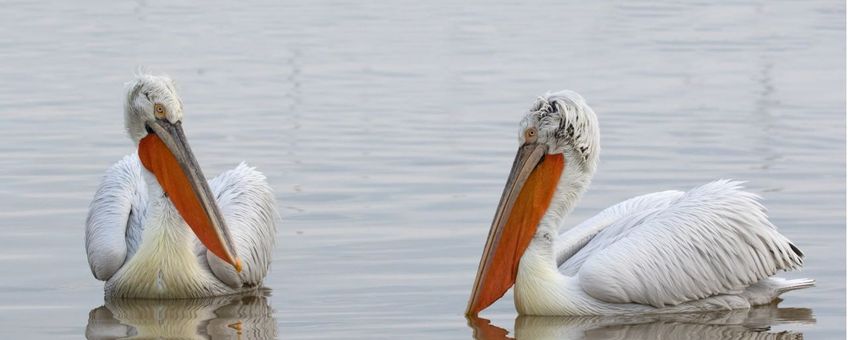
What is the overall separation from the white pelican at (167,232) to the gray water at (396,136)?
4.2 inches

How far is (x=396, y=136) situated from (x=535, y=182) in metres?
3.84

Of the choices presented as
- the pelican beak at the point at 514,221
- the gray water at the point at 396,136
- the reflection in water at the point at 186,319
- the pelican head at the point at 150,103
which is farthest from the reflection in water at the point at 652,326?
the pelican head at the point at 150,103

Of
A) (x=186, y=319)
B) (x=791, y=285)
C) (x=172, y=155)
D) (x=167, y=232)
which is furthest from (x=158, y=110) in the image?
(x=791, y=285)

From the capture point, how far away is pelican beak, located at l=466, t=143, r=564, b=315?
571 centimetres

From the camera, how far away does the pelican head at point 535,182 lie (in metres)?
5.64

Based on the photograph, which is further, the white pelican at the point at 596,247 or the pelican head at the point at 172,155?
the pelican head at the point at 172,155

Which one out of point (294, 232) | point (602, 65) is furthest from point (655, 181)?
point (602, 65)

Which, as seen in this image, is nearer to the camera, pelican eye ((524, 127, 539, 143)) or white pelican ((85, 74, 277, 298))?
pelican eye ((524, 127, 539, 143))

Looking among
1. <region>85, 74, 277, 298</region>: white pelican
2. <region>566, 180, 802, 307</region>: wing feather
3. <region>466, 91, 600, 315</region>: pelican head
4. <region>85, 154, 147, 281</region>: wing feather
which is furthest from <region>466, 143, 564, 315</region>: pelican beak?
<region>85, 154, 147, 281</region>: wing feather

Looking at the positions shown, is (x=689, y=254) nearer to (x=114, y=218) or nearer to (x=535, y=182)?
(x=535, y=182)

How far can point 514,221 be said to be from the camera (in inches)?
226

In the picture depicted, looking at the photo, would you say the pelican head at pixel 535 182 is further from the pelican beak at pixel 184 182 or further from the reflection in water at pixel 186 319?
the pelican beak at pixel 184 182

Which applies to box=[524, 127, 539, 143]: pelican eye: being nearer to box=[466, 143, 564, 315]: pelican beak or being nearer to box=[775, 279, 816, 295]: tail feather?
box=[466, 143, 564, 315]: pelican beak

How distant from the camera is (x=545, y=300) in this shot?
5.67 m
